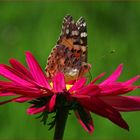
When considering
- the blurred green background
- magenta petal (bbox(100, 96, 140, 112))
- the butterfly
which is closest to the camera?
magenta petal (bbox(100, 96, 140, 112))

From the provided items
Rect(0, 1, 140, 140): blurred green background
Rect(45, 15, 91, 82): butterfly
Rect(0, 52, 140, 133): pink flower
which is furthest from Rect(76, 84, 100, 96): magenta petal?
Rect(0, 1, 140, 140): blurred green background

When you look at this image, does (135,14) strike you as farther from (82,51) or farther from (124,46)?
(82,51)

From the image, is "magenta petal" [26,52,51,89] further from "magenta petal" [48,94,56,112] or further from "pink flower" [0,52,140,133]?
"magenta petal" [48,94,56,112]

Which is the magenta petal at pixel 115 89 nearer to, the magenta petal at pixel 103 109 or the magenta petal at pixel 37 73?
the magenta petal at pixel 103 109

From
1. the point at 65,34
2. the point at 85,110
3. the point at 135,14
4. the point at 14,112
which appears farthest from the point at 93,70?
the point at 85,110

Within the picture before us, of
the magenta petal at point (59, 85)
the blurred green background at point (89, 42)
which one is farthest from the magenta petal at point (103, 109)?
the blurred green background at point (89, 42)

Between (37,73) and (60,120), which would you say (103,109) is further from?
(37,73)
